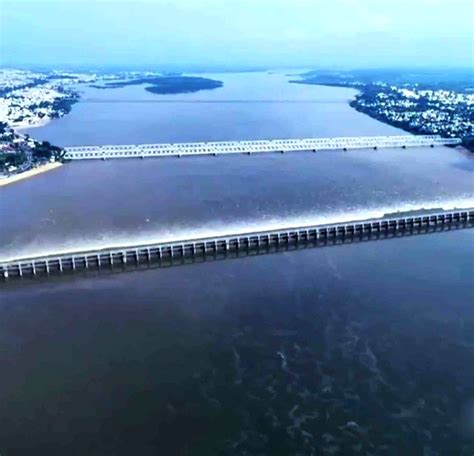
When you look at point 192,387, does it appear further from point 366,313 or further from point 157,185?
point 157,185

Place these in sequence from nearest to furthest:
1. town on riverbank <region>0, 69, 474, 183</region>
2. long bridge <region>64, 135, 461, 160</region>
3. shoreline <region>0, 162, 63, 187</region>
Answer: shoreline <region>0, 162, 63, 187</region> < town on riverbank <region>0, 69, 474, 183</region> < long bridge <region>64, 135, 461, 160</region>

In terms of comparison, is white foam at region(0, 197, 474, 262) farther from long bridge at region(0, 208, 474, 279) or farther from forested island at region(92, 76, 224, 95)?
forested island at region(92, 76, 224, 95)

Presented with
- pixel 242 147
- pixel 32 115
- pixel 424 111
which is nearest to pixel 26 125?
pixel 32 115

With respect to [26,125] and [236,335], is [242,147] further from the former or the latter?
[236,335]

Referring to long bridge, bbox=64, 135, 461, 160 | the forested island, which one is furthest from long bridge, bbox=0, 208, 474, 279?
the forested island

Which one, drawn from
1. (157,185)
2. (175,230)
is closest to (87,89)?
(157,185)
